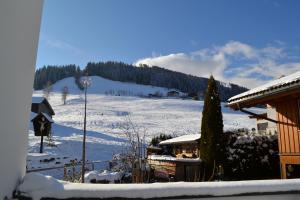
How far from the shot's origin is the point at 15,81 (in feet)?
5.02

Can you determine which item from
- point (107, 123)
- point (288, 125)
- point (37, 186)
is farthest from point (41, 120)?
point (37, 186)

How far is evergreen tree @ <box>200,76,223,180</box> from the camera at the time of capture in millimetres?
17819

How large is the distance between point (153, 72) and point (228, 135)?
105879 mm

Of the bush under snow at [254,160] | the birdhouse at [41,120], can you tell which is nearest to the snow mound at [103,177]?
the bush under snow at [254,160]

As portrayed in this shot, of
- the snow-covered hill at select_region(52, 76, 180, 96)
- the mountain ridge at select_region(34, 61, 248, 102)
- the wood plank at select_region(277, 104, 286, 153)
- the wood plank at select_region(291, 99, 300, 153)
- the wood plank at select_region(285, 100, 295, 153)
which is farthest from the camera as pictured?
the mountain ridge at select_region(34, 61, 248, 102)

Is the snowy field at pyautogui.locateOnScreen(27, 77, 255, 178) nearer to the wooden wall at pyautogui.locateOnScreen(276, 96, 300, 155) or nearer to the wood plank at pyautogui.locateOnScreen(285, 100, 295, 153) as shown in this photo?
the wooden wall at pyautogui.locateOnScreen(276, 96, 300, 155)

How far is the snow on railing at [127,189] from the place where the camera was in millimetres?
1556

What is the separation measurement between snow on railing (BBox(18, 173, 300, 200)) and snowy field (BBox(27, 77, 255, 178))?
14.2 metres

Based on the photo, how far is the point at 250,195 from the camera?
5.74 ft

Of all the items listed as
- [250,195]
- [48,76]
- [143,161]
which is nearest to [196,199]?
[250,195]

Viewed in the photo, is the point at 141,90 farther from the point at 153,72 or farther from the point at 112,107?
the point at 112,107

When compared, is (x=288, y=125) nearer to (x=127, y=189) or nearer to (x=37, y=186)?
(x=127, y=189)

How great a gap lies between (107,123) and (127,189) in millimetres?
49823

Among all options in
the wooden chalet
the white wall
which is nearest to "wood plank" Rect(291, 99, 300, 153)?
the wooden chalet
